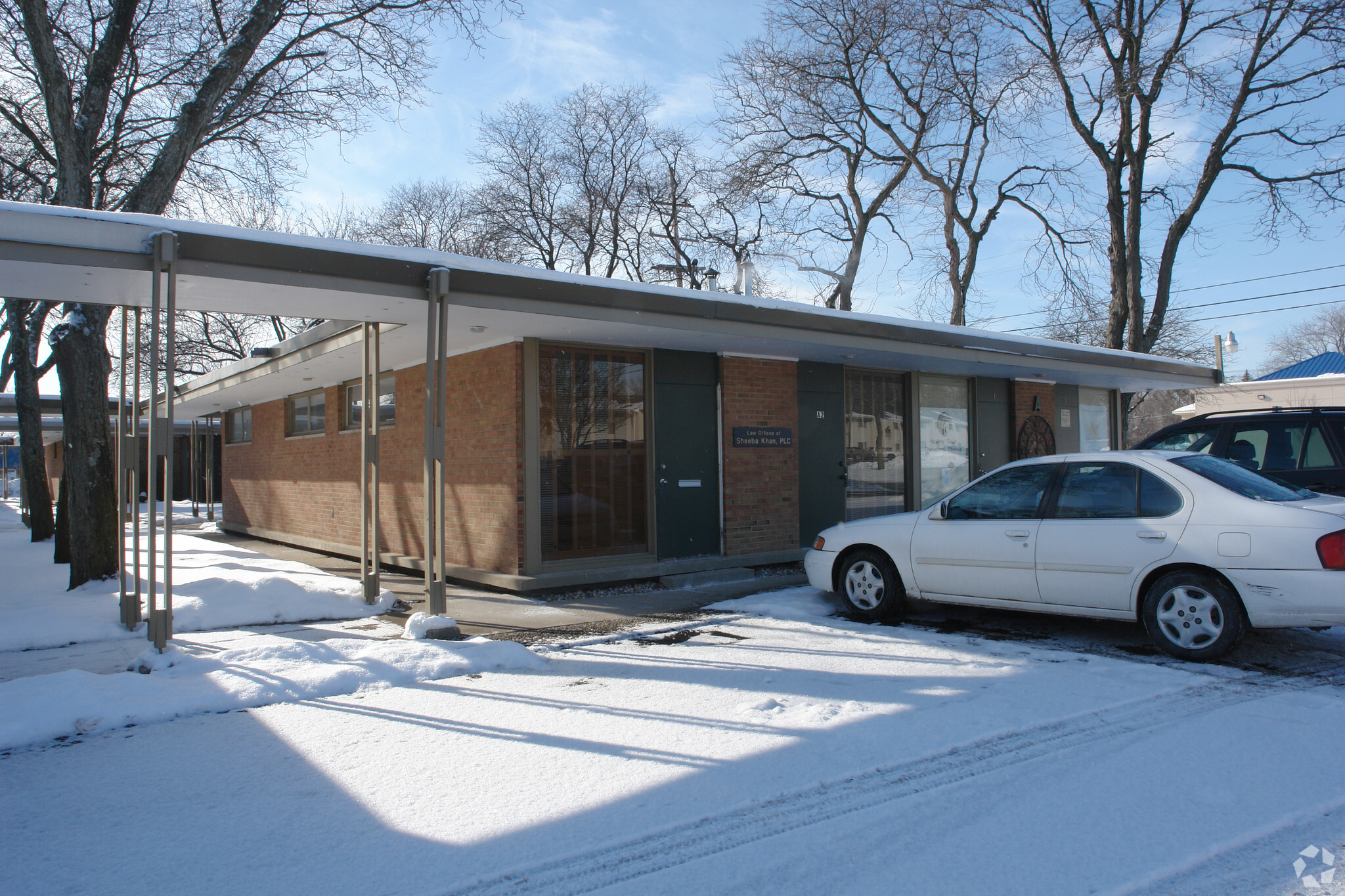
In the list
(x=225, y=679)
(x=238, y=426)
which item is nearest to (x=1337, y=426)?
(x=225, y=679)

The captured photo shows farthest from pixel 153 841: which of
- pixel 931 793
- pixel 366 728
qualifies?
pixel 931 793

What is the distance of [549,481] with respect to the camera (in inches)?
354

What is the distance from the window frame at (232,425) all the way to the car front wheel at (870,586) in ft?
47.8

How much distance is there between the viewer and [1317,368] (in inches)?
1203

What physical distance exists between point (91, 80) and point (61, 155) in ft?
3.39

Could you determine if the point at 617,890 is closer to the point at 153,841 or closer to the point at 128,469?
the point at 153,841

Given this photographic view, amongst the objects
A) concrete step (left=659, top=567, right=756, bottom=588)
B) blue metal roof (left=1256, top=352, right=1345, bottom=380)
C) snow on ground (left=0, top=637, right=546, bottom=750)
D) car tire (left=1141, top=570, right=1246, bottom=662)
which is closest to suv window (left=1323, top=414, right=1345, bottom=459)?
car tire (left=1141, top=570, right=1246, bottom=662)

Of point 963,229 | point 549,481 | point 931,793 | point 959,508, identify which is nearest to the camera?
point 931,793

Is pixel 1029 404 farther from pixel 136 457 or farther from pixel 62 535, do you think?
pixel 62 535

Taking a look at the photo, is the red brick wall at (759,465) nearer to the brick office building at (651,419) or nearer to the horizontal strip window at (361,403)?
the brick office building at (651,419)

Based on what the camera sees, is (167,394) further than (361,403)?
No

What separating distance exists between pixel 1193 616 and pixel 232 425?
19086 mm

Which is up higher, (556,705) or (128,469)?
(128,469)

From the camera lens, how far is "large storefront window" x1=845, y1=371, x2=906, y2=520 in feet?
38.2
